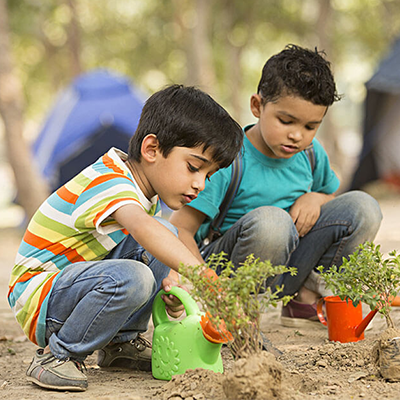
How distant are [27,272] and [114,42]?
19273 mm

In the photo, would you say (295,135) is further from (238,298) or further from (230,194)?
(238,298)

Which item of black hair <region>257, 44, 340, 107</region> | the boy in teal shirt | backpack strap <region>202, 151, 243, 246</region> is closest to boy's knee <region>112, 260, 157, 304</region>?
the boy in teal shirt

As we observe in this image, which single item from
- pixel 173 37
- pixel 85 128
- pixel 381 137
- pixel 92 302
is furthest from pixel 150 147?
pixel 173 37

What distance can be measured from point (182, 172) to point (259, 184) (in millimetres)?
816

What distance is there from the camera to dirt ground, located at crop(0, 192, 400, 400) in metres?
1.84

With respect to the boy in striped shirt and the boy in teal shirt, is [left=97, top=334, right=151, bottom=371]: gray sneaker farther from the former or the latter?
the boy in teal shirt

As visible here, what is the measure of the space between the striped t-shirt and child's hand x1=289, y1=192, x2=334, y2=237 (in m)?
0.95

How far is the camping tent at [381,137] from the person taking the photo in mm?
10188

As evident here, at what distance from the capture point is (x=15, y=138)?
27.3 feet

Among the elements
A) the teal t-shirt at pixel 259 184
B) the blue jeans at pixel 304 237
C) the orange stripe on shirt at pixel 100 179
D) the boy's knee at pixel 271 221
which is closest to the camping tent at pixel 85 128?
the teal t-shirt at pixel 259 184

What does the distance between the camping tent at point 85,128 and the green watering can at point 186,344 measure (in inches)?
294

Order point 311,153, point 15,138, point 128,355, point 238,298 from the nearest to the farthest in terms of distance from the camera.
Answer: point 238,298, point 128,355, point 311,153, point 15,138

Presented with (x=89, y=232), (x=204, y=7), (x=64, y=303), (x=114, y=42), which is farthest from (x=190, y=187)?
(x=114, y=42)

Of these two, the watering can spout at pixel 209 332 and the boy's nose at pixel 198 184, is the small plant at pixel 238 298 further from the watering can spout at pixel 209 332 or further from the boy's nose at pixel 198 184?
the boy's nose at pixel 198 184
